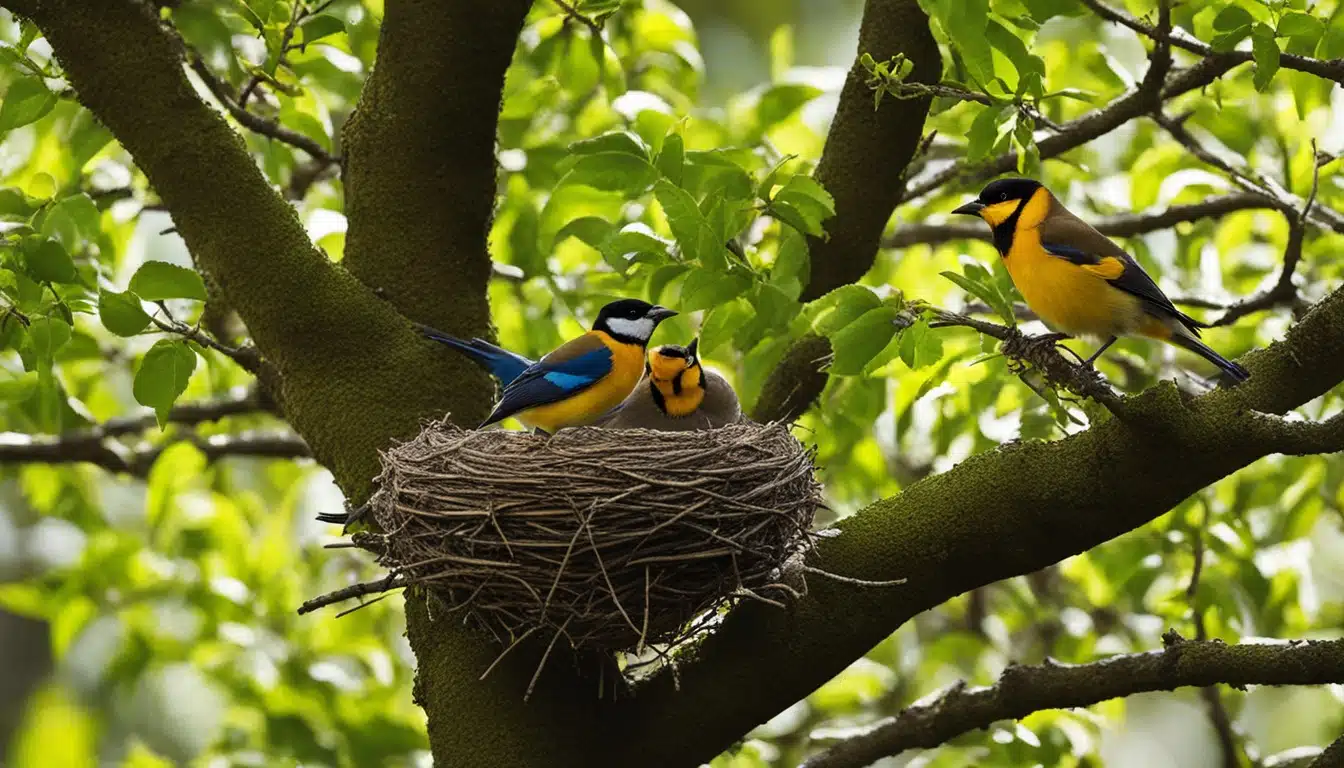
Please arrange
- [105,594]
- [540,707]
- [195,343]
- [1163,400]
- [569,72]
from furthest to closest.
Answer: [105,594] → [569,72] → [195,343] → [540,707] → [1163,400]

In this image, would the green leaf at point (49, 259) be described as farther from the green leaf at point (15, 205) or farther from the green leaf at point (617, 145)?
the green leaf at point (617, 145)

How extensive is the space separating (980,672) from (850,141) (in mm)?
3285

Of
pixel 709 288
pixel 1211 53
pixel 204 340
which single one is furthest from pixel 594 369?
pixel 1211 53

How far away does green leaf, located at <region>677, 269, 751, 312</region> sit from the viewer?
368 centimetres

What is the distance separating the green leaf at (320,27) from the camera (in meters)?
4.26

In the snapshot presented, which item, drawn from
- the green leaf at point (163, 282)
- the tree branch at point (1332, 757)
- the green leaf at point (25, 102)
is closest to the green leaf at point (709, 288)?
the green leaf at point (163, 282)

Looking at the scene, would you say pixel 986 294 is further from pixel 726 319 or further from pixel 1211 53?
pixel 1211 53

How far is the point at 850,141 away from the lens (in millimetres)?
4320

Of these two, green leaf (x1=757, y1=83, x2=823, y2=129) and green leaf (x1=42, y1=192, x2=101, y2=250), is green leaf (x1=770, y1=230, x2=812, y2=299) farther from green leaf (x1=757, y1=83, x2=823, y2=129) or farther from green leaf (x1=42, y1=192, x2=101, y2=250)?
green leaf (x1=42, y1=192, x2=101, y2=250)

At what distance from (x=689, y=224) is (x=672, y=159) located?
30 cm

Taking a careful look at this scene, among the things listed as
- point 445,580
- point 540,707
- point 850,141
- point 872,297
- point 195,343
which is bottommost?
point 540,707

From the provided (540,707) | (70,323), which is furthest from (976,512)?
(70,323)

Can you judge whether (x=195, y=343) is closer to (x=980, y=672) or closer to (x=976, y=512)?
(x=976, y=512)

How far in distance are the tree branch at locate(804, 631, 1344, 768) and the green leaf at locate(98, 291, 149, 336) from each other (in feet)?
7.40
